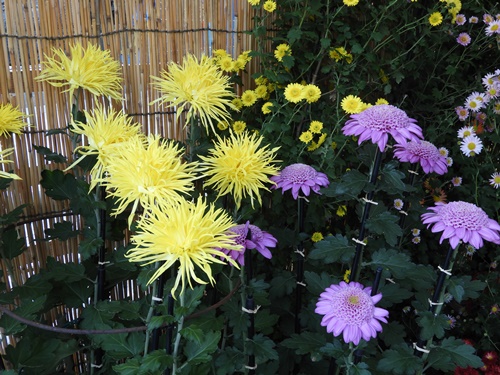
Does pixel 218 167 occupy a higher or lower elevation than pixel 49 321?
higher

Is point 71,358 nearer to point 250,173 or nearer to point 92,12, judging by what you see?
point 250,173

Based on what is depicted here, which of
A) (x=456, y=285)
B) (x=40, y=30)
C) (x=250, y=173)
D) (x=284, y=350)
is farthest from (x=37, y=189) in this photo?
(x=456, y=285)

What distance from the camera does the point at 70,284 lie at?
1.31 metres

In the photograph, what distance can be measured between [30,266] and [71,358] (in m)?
0.33

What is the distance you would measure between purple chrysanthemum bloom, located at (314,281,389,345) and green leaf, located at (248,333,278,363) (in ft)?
0.67

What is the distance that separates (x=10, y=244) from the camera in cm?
127

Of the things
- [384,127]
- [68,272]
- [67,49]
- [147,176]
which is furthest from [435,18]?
[68,272]

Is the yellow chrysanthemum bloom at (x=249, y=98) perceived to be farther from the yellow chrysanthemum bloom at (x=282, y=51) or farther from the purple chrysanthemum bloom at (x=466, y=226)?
the purple chrysanthemum bloom at (x=466, y=226)

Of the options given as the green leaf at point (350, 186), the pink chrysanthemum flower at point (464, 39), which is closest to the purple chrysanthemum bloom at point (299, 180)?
the green leaf at point (350, 186)

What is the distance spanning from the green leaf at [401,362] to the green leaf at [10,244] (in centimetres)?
96

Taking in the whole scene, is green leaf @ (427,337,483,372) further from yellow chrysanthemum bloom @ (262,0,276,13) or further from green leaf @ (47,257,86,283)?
yellow chrysanthemum bloom @ (262,0,276,13)

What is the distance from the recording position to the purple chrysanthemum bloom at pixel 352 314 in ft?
3.04

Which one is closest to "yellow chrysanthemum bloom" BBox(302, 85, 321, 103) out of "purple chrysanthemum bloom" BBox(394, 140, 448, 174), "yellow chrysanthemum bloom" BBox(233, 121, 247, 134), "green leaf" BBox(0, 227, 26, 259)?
"yellow chrysanthemum bloom" BBox(233, 121, 247, 134)

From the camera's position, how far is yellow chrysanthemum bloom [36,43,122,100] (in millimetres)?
1224
